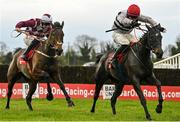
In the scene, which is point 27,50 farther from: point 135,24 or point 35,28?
point 135,24

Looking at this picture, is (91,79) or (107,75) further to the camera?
(91,79)

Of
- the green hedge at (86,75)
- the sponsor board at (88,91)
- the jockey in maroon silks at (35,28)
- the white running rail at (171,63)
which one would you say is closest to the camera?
the jockey in maroon silks at (35,28)

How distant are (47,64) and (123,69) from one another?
2620 millimetres

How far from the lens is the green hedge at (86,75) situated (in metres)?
31.0

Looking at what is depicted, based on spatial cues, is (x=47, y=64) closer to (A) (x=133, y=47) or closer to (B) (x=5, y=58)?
(A) (x=133, y=47)

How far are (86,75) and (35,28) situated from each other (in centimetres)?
1490

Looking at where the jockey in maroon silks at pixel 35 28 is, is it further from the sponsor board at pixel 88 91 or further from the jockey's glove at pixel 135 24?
the sponsor board at pixel 88 91

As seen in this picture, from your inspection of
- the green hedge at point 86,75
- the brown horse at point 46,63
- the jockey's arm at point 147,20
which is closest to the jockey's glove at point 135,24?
the jockey's arm at point 147,20

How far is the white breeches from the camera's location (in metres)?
14.9

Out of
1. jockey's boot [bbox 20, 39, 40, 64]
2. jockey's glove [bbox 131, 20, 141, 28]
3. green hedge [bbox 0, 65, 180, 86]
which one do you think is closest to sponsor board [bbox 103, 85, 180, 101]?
green hedge [bbox 0, 65, 180, 86]

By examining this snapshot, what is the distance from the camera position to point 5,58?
75062 millimetres

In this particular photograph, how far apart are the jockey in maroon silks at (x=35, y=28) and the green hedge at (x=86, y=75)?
1440 cm

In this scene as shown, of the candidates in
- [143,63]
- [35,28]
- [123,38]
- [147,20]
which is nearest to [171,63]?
[35,28]

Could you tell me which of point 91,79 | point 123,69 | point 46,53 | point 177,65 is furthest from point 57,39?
point 177,65
